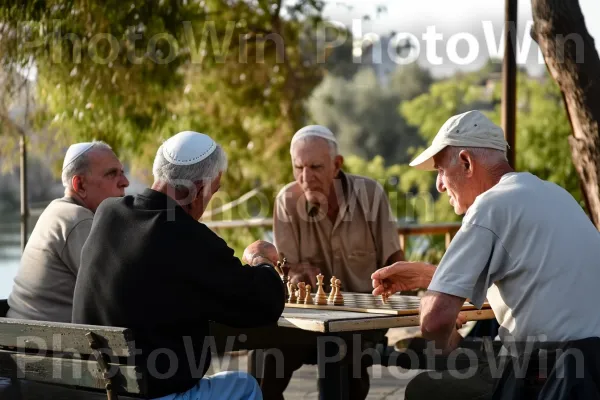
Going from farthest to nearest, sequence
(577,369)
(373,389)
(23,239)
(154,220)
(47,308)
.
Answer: (23,239), (373,389), (47,308), (154,220), (577,369)

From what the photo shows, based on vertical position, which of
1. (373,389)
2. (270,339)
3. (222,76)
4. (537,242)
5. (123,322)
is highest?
(222,76)

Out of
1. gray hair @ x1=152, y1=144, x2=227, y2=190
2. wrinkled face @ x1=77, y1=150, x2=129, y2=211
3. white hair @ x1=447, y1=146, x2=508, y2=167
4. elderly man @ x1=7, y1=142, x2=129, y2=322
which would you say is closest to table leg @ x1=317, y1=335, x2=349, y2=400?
gray hair @ x1=152, y1=144, x2=227, y2=190

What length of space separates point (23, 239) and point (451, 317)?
6318mm

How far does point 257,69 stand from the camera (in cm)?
1508

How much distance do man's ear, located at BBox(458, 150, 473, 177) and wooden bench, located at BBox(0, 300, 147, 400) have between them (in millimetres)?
1192

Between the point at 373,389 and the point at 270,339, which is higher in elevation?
the point at 270,339

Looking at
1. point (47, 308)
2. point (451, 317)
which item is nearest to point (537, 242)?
point (451, 317)

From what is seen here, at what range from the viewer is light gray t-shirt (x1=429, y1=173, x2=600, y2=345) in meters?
2.96

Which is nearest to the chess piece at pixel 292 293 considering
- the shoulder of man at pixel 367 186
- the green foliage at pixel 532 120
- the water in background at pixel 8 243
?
the shoulder of man at pixel 367 186

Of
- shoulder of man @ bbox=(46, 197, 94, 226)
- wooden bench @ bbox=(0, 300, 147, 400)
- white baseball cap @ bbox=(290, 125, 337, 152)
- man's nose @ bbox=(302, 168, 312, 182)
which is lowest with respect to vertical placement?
wooden bench @ bbox=(0, 300, 147, 400)

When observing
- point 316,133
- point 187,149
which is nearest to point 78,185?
point 187,149

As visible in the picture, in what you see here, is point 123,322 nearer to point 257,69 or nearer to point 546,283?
point 546,283

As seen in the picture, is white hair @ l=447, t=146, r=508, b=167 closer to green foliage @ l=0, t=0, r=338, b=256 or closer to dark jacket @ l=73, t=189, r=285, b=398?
dark jacket @ l=73, t=189, r=285, b=398

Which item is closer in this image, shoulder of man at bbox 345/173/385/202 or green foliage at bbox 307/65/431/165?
shoulder of man at bbox 345/173/385/202
